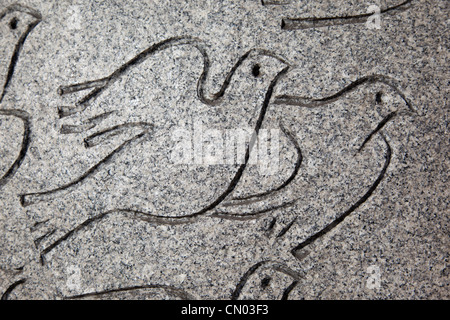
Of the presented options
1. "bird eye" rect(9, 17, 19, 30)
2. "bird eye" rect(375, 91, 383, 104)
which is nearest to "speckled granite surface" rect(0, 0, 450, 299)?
"bird eye" rect(375, 91, 383, 104)

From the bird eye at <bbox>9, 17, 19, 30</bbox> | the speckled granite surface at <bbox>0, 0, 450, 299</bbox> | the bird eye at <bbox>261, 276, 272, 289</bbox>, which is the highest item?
the bird eye at <bbox>9, 17, 19, 30</bbox>

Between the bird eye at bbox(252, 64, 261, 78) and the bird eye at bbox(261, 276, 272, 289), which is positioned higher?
the bird eye at bbox(252, 64, 261, 78)

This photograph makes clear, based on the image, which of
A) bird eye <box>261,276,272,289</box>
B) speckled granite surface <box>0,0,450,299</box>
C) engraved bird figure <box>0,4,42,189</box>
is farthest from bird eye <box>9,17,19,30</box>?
bird eye <box>261,276,272,289</box>

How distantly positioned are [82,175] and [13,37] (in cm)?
43

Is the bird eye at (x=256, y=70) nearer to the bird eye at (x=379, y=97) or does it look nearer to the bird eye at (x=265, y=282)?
the bird eye at (x=379, y=97)

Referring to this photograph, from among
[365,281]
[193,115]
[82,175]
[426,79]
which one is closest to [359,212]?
[365,281]

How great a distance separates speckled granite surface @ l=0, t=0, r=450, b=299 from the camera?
37.1 inches

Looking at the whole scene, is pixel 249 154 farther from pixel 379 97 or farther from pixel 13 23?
pixel 13 23

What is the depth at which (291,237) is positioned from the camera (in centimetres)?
95

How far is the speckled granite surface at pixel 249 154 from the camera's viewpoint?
94 centimetres

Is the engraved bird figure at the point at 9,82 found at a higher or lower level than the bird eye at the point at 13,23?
lower

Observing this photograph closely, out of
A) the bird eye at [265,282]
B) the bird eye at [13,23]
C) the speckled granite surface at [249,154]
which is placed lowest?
the bird eye at [265,282]

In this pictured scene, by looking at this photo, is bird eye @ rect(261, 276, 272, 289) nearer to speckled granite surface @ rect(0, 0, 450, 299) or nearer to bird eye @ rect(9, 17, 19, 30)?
speckled granite surface @ rect(0, 0, 450, 299)

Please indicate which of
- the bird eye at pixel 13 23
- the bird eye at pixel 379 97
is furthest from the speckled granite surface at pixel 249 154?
the bird eye at pixel 13 23
